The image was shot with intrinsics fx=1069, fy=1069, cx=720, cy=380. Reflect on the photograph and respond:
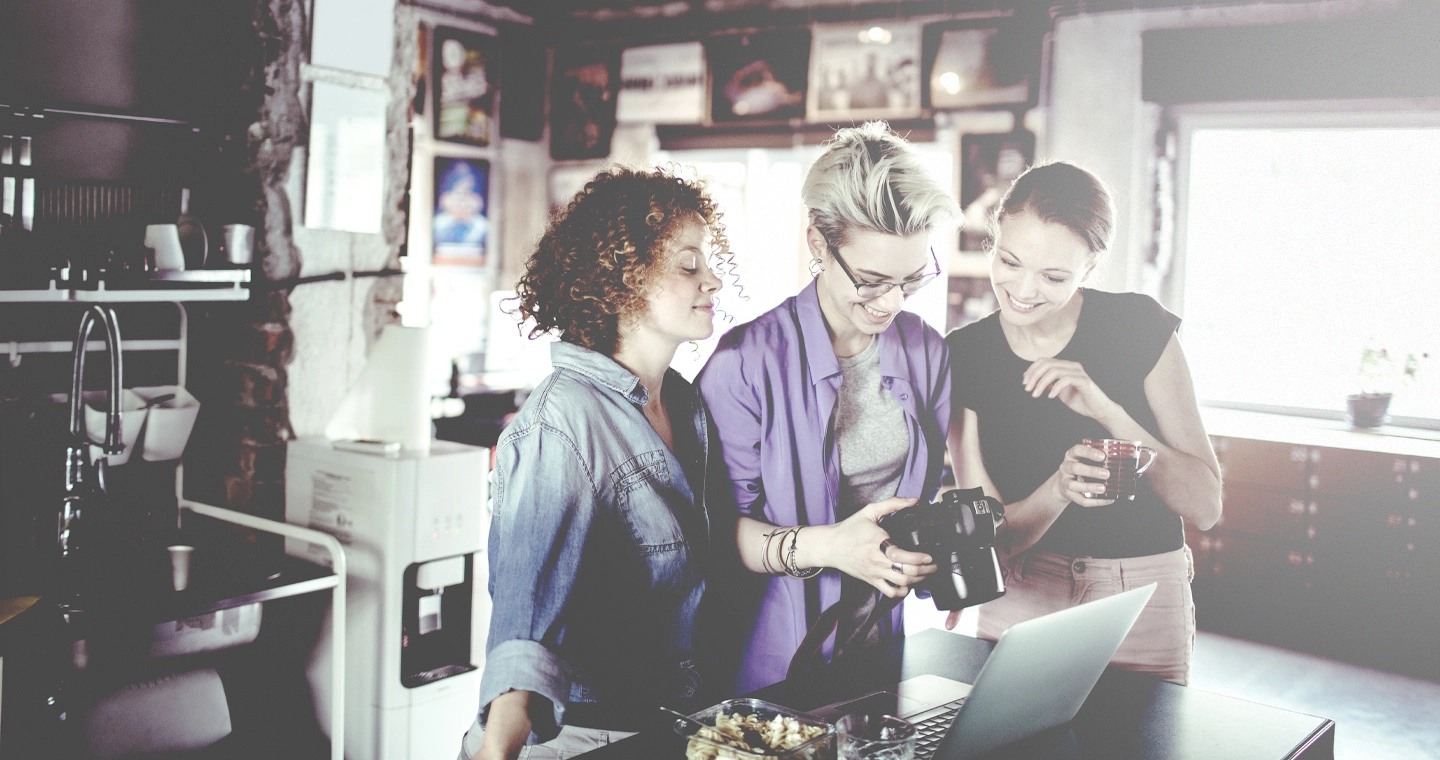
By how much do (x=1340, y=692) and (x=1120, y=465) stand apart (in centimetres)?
273

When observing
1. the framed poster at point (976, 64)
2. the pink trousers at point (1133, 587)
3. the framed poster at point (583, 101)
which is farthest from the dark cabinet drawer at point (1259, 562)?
the framed poster at point (583, 101)

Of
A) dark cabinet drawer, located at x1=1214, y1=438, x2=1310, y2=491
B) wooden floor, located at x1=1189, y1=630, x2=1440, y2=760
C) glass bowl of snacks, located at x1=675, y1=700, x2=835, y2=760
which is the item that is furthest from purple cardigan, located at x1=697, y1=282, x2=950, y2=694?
dark cabinet drawer, located at x1=1214, y1=438, x2=1310, y2=491

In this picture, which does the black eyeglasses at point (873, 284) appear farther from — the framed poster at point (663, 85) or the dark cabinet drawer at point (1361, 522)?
the framed poster at point (663, 85)

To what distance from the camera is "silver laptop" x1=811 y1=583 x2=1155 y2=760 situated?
54.1 inches

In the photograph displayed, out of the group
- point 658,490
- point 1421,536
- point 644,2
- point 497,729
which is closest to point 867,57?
point 644,2

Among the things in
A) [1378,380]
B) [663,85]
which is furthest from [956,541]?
[663,85]

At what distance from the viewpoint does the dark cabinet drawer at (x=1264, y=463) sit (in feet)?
15.6

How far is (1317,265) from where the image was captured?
486 cm

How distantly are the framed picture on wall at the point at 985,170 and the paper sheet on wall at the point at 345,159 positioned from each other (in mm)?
3334

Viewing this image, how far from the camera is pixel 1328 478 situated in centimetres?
467

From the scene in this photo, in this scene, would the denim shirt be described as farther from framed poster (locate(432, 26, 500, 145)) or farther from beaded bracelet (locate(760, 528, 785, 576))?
framed poster (locate(432, 26, 500, 145))

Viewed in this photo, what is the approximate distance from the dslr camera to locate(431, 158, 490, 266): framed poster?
18.8ft

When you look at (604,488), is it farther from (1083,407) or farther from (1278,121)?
(1278,121)

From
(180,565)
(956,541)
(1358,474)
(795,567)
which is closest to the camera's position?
(956,541)
